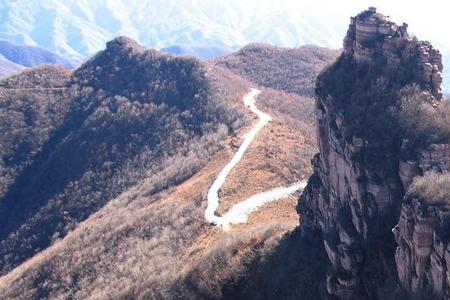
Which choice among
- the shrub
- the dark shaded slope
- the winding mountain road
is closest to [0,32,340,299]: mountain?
the dark shaded slope

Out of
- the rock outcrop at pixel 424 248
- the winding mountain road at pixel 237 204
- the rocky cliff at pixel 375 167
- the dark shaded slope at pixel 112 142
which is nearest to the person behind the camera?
the rock outcrop at pixel 424 248

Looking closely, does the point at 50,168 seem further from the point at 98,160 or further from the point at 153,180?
the point at 153,180

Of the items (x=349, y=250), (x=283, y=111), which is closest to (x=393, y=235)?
(x=349, y=250)

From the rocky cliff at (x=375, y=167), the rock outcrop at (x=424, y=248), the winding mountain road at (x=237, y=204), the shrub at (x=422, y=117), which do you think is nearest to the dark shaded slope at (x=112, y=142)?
the winding mountain road at (x=237, y=204)

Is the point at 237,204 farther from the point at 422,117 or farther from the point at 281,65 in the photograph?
the point at 281,65

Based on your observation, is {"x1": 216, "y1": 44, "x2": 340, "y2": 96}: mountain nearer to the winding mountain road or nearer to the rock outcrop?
the winding mountain road

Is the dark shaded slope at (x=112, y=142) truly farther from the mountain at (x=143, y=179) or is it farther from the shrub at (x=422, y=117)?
the shrub at (x=422, y=117)

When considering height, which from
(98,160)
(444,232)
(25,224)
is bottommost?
(25,224)

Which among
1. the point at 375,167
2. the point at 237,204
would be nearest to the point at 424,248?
the point at 375,167
